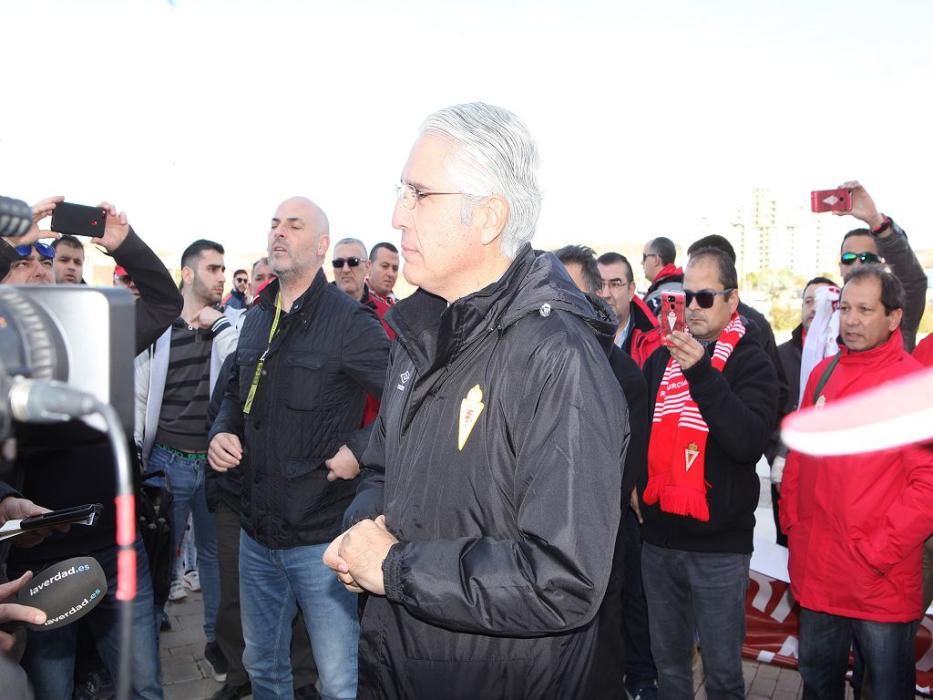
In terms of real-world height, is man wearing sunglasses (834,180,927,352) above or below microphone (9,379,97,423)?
above

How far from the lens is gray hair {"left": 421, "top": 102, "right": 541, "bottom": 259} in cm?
192

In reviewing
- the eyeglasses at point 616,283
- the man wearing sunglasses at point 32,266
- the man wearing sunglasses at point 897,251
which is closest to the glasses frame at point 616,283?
the eyeglasses at point 616,283

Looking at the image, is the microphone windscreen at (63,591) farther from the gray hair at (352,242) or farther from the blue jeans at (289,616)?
the gray hair at (352,242)

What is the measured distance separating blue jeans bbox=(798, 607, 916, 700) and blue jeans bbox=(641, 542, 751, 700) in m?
0.29

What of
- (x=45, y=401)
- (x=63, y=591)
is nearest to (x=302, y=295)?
(x=63, y=591)

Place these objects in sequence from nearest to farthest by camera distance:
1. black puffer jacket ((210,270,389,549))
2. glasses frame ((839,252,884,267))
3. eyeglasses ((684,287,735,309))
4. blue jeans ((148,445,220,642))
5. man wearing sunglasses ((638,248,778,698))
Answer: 1. man wearing sunglasses ((638,248,778,698))
2. black puffer jacket ((210,270,389,549))
3. eyeglasses ((684,287,735,309))
4. glasses frame ((839,252,884,267))
5. blue jeans ((148,445,220,642))

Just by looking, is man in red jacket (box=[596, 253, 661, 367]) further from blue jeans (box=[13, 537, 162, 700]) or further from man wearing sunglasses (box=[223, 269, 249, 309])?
man wearing sunglasses (box=[223, 269, 249, 309])

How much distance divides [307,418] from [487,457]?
1.98 metres

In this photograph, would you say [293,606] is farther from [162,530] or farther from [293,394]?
[293,394]

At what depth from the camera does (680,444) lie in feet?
11.6

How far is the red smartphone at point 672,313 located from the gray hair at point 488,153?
1565mm

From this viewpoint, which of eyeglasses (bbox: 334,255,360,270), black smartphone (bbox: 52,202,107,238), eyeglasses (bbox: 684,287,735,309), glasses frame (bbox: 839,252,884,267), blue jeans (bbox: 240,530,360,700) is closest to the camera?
black smartphone (bbox: 52,202,107,238)

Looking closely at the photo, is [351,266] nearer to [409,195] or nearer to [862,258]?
[862,258]

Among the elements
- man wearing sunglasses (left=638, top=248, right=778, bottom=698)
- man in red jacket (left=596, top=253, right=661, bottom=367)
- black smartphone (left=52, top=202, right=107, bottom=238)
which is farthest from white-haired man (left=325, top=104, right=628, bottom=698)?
man in red jacket (left=596, top=253, right=661, bottom=367)
